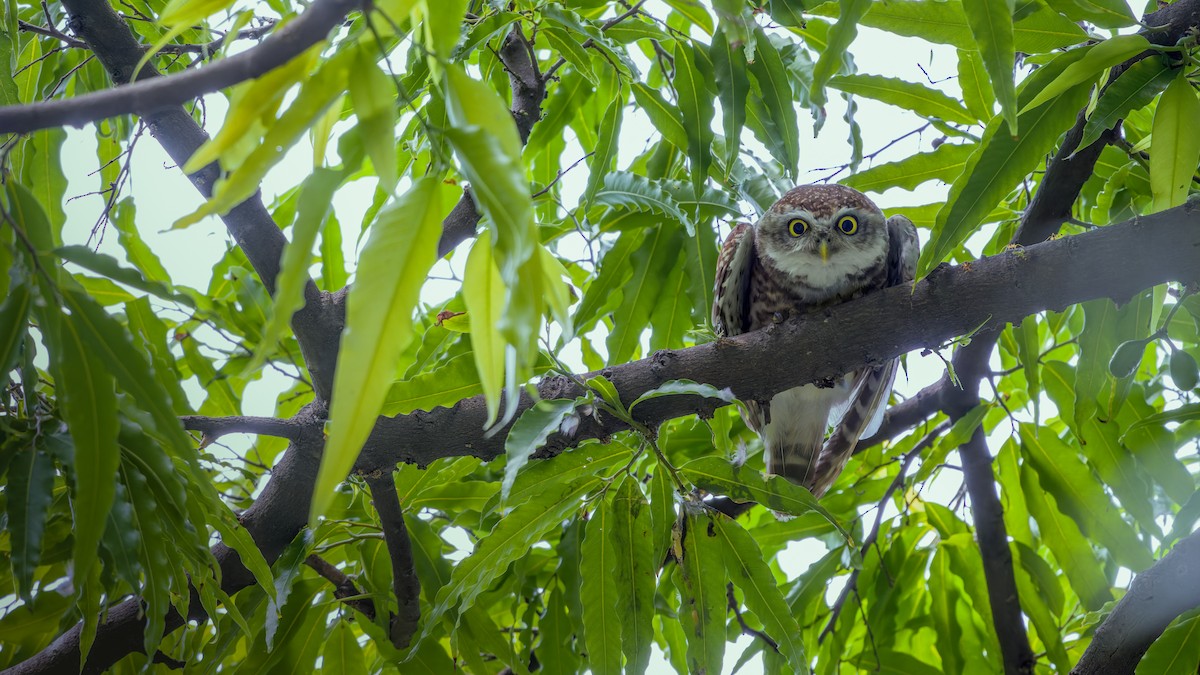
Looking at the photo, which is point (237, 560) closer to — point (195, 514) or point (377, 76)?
point (195, 514)

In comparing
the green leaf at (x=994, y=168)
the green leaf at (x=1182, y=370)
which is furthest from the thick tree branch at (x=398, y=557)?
the green leaf at (x=1182, y=370)

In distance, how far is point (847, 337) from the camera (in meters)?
1.67

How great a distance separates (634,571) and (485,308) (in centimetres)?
94

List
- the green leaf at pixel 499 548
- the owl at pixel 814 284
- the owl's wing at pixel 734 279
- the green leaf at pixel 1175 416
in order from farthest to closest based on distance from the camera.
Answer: the owl's wing at pixel 734 279
the owl at pixel 814 284
the green leaf at pixel 1175 416
the green leaf at pixel 499 548

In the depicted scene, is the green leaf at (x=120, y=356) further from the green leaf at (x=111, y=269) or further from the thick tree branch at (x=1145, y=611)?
the thick tree branch at (x=1145, y=611)

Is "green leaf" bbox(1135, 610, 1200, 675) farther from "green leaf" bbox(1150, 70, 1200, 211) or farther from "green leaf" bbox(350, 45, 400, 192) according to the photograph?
"green leaf" bbox(350, 45, 400, 192)

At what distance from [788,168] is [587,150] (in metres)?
1.13

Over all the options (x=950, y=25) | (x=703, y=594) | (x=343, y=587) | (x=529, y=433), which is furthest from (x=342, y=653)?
(x=950, y=25)

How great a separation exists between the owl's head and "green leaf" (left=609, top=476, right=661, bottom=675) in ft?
3.26

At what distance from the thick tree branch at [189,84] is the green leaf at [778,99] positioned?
3.35 ft

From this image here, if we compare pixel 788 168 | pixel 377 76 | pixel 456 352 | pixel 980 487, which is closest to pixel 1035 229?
pixel 788 168

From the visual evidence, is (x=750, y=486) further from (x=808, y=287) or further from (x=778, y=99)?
(x=808, y=287)

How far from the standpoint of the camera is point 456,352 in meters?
2.08

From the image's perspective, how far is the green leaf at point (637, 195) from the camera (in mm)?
1823
